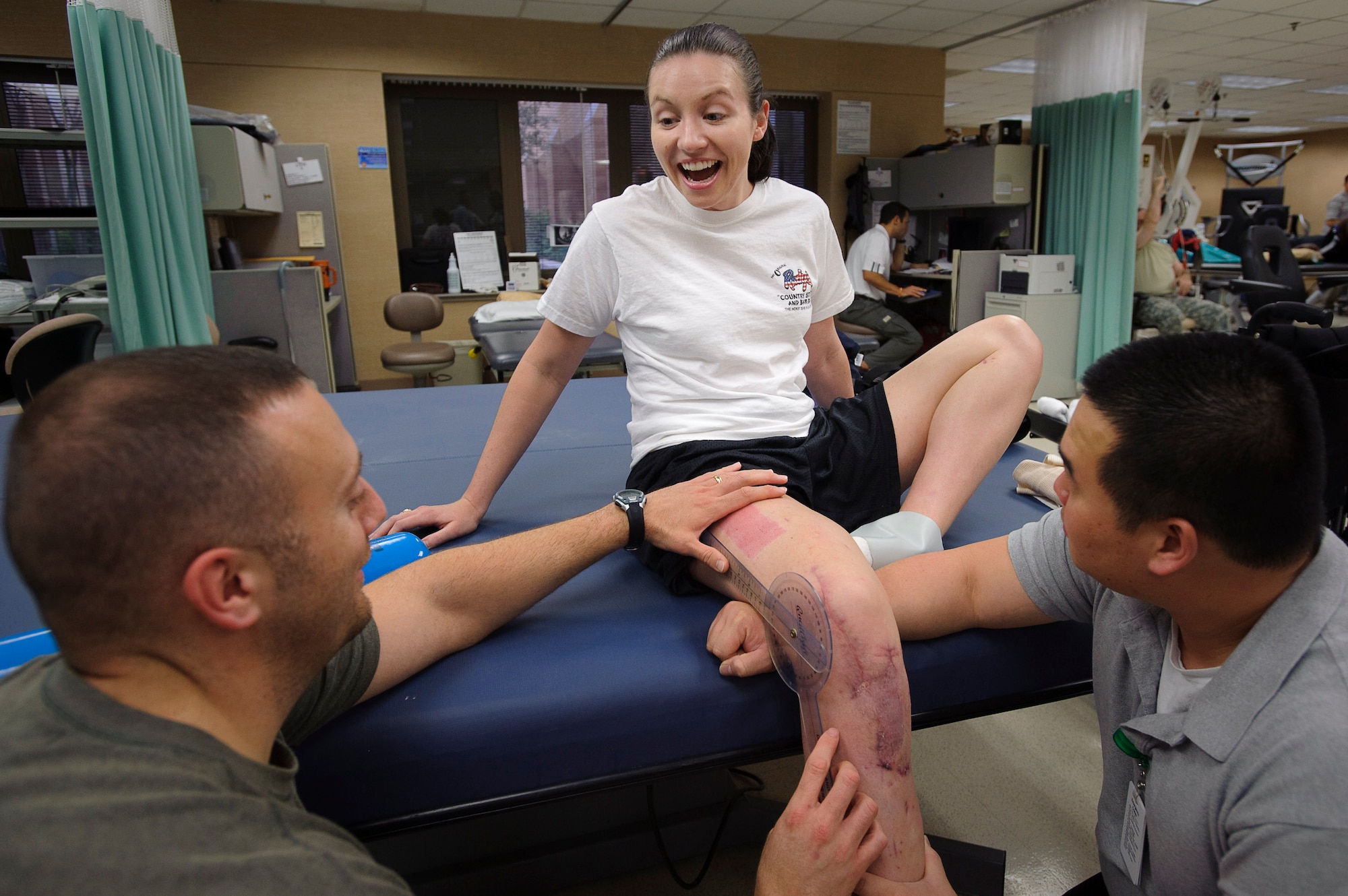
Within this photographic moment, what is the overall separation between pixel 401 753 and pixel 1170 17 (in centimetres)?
736

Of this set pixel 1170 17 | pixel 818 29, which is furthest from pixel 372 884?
pixel 1170 17

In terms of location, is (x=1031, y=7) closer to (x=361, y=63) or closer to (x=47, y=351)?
(x=361, y=63)

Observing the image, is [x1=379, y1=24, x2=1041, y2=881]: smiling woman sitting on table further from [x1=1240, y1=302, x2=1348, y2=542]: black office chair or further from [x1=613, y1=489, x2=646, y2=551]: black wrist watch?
[x1=1240, y1=302, x2=1348, y2=542]: black office chair

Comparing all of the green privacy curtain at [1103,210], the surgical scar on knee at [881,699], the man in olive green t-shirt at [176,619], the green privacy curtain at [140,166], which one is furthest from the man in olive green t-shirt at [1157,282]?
the man in olive green t-shirt at [176,619]

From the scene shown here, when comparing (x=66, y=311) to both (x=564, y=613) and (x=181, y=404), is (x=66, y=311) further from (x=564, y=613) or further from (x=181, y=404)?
(x=181, y=404)

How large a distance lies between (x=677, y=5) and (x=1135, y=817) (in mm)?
5729

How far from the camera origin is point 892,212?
5.75m

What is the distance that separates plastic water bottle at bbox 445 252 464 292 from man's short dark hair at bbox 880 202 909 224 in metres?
3.12

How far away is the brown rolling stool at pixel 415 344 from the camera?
4.50m

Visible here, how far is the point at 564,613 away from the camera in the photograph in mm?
1135

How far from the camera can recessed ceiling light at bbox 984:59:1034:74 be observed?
740 cm

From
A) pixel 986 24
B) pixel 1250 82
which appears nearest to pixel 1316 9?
pixel 986 24

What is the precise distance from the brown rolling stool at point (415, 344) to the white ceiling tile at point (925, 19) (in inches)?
151

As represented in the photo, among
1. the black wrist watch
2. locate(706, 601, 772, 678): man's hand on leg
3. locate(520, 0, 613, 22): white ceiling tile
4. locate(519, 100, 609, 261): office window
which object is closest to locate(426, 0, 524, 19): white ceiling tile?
locate(520, 0, 613, 22): white ceiling tile
